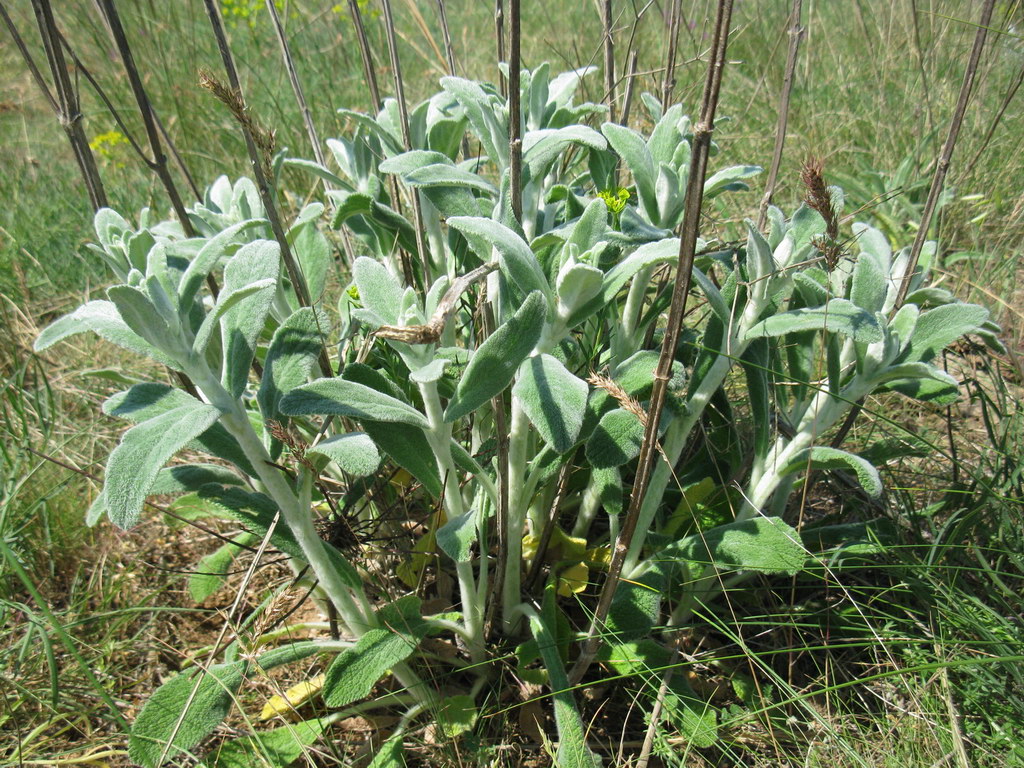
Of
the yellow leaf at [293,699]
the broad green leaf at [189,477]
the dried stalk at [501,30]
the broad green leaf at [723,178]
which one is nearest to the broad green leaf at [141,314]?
the broad green leaf at [189,477]

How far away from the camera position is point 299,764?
157cm

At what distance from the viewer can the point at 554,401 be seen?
1.21 metres

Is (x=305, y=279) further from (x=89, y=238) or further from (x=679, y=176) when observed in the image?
(x=89, y=238)

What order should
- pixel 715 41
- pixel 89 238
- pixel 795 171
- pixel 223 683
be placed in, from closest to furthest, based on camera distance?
pixel 715 41
pixel 223 683
pixel 795 171
pixel 89 238

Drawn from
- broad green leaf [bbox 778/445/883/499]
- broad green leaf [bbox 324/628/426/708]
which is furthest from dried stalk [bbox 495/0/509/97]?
broad green leaf [bbox 324/628/426/708]

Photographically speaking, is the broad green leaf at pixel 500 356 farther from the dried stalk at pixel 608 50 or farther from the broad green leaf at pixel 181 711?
the dried stalk at pixel 608 50

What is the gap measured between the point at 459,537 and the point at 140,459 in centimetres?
51

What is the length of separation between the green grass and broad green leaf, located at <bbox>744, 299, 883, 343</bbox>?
40 centimetres

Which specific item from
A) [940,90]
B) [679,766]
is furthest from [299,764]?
[940,90]

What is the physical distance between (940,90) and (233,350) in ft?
11.7

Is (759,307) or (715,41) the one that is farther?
(759,307)

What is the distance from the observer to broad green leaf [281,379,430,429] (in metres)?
1.24

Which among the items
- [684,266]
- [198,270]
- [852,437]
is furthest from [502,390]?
[852,437]

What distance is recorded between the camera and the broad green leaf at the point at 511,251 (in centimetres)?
118
